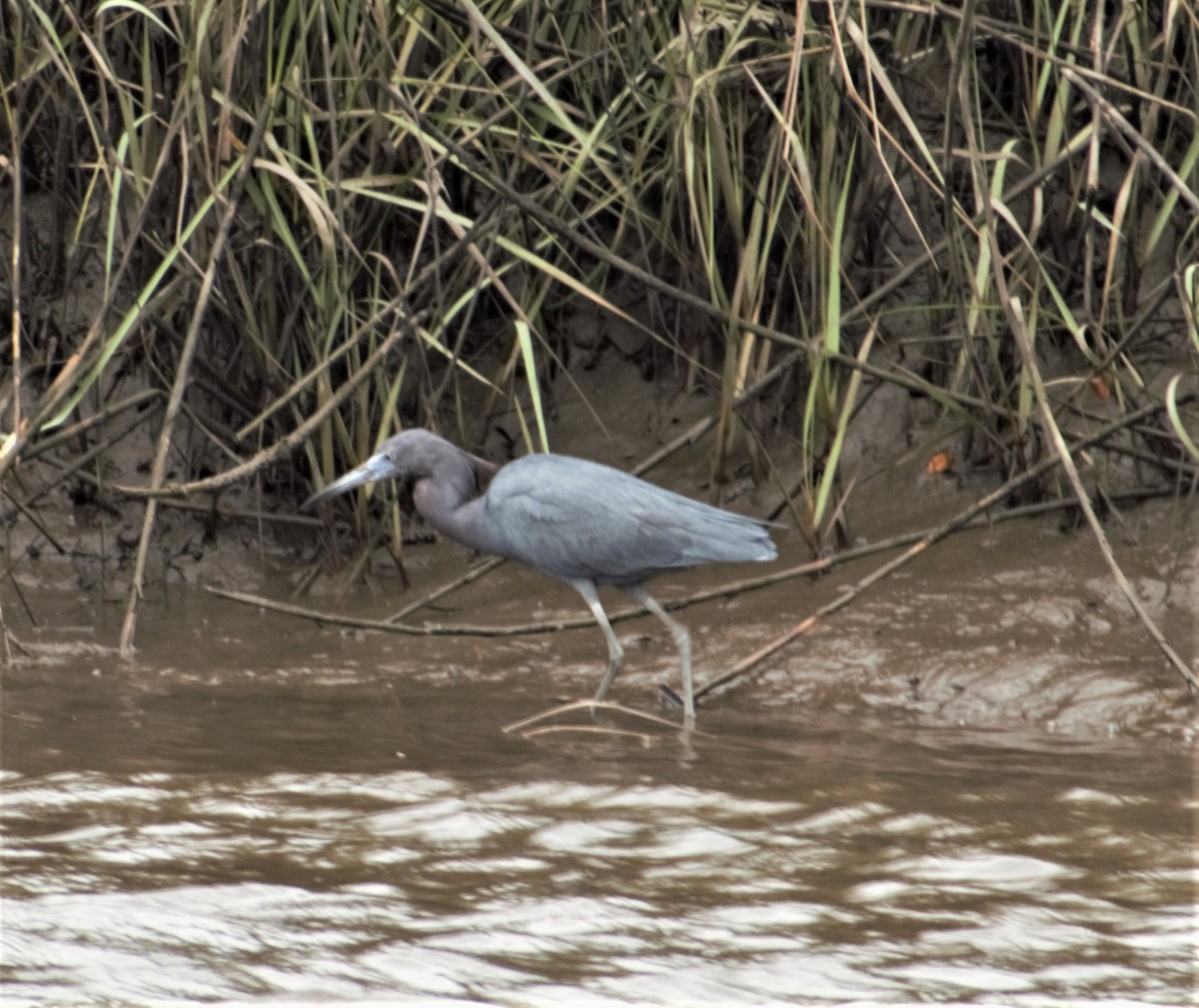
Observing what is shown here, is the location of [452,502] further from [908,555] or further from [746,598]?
[908,555]

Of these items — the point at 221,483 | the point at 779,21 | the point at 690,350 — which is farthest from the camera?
the point at 690,350

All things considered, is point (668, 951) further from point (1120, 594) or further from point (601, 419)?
point (601, 419)

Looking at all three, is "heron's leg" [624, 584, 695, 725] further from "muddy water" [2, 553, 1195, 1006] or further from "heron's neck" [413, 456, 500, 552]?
"heron's neck" [413, 456, 500, 552]

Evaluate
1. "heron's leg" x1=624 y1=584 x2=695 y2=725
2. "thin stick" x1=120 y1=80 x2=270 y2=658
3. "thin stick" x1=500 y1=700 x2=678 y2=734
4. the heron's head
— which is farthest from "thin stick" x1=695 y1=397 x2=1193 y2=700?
"thin stick" x1=120 y1=80 x2=270 y2=658

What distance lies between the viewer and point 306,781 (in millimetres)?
3973

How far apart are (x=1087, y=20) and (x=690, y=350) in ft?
5.15

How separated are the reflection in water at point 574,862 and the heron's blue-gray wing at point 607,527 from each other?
512 millimetres

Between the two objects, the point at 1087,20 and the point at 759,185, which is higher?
the point at 1087,20

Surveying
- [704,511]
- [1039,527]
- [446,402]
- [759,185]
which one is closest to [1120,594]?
[1039,527]

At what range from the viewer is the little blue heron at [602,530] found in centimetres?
496

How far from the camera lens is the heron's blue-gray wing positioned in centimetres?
497

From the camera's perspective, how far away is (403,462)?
17.3ft

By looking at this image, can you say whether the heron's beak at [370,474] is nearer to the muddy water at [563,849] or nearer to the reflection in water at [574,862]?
the muddy water at [563,849]

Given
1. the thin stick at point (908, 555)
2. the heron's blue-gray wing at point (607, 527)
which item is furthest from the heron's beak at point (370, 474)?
the thin stick at point (908, 555)
